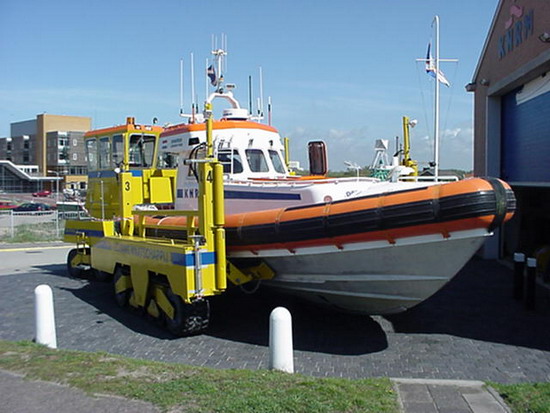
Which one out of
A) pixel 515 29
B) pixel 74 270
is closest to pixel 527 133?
pixel 515 29

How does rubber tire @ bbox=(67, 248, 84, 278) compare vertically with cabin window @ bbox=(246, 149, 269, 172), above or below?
below

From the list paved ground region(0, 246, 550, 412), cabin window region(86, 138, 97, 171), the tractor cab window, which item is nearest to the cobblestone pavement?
paved ground region(0, 246, 550, 412)

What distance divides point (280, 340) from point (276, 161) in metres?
4.45

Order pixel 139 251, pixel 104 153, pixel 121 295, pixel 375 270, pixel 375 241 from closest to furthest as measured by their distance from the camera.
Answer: pixel 375 241, pixel 375 270, pixel 139 251, pixel 121 295, pixel 104 153

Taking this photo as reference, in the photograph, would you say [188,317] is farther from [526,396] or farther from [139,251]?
[526,396]

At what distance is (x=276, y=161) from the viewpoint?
373 inches

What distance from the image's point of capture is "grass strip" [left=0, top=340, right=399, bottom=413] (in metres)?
4.58

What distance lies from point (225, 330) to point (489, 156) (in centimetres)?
767

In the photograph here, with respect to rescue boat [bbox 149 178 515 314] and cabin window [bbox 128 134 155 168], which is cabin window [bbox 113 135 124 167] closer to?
cabin window [bbox 128 134 155 168]

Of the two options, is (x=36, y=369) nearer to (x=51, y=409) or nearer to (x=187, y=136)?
(x=51, y=409)

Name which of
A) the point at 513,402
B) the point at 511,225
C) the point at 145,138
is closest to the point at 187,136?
the point at 145,138

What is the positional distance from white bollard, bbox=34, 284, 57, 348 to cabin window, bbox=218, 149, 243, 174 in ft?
10.6

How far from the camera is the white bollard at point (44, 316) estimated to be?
6.57 m

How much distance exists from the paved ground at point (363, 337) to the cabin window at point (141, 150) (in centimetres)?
264
